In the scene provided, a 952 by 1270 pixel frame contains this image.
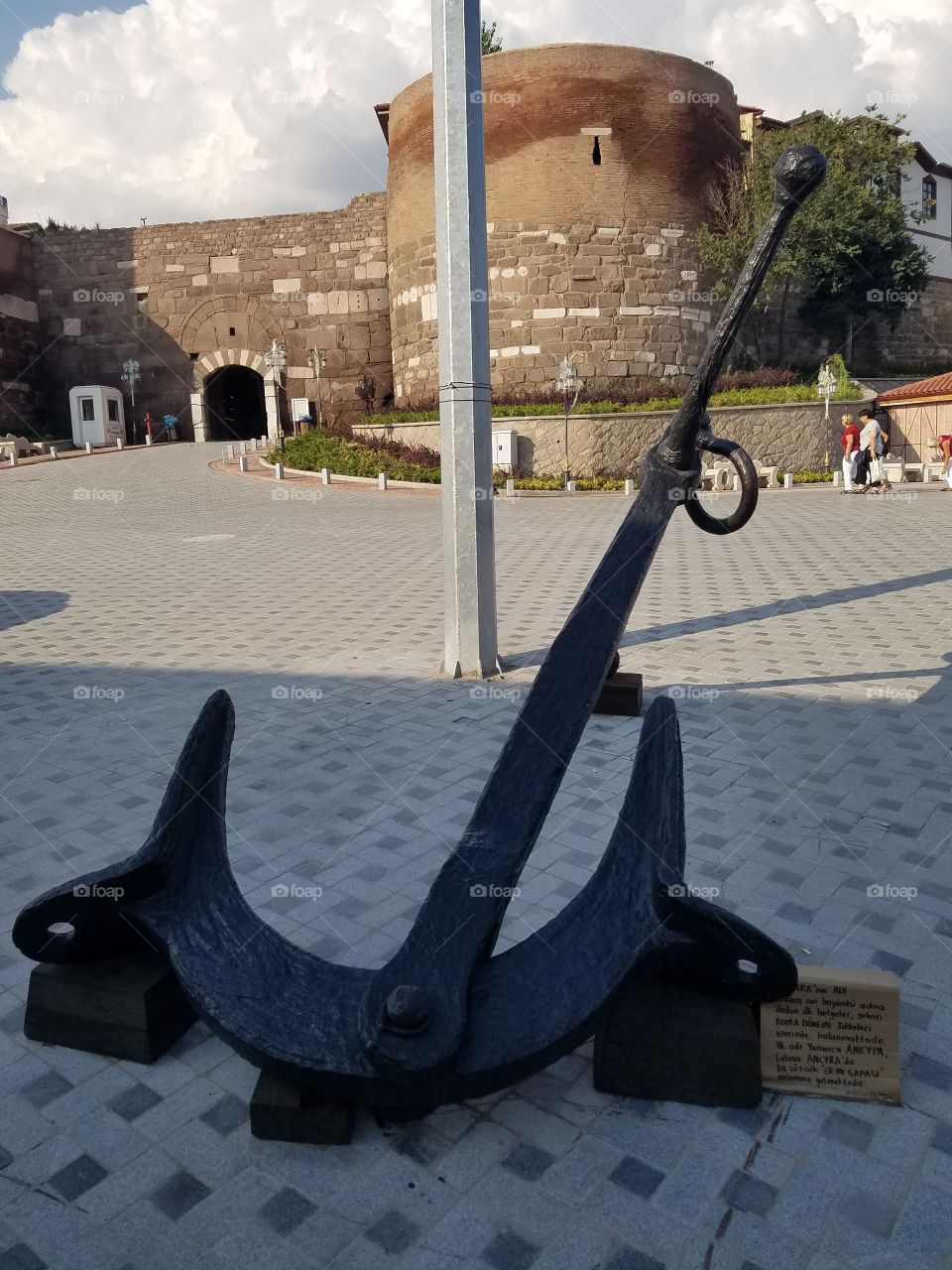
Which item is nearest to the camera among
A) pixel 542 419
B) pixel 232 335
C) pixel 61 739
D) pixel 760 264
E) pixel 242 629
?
pixel 760 264

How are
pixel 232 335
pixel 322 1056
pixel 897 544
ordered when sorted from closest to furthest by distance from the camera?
pixel 322 1056 → pixel 897 544 → pixel 232 335

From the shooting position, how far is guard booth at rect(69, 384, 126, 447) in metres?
24.2

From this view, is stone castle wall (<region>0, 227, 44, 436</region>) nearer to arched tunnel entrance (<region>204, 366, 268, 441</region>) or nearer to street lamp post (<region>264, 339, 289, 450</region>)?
arched tunnel entrance (<region>204, 366, 268, 441</region>)

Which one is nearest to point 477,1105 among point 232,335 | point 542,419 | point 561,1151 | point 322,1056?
point 561,1151

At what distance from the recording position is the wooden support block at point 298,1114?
2.03 m

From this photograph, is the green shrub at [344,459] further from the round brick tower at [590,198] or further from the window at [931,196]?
the window at [931,196]

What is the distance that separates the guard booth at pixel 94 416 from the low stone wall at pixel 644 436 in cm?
1139

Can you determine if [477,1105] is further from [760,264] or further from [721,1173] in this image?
[760,264]

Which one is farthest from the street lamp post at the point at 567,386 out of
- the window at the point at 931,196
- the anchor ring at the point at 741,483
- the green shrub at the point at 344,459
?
the window at the point at 931,196

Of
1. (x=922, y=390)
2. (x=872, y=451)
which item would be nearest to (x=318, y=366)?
(x=922, y=390)

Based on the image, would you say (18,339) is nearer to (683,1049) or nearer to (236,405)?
(236,405)

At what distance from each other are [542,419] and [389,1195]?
17.7 m

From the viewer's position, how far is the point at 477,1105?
2.20 meters

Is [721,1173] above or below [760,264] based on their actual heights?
below
